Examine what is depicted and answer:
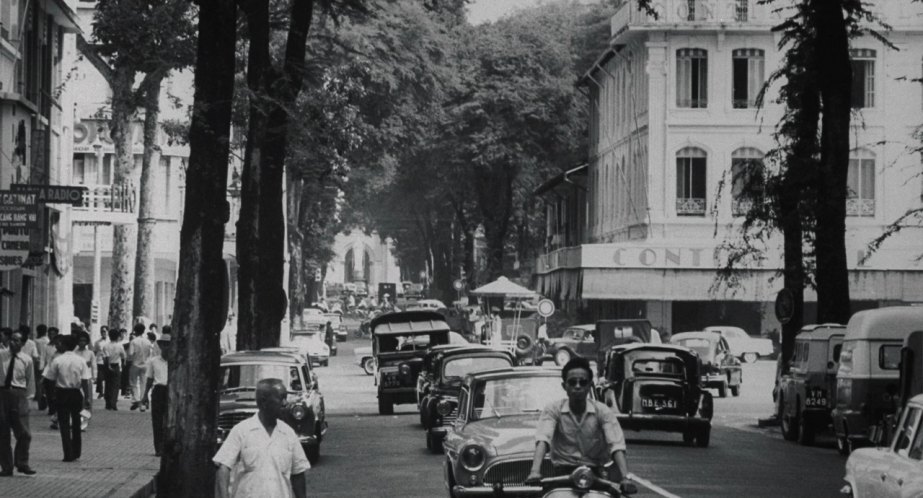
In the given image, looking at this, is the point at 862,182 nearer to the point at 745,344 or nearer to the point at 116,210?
the point at 745,344

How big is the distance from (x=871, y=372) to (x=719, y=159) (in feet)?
124

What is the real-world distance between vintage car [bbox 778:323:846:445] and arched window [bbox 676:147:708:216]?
32549mm

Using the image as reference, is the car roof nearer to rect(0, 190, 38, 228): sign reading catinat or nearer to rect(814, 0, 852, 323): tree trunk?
rect(0, 190, 38, 228): sign reading catinat

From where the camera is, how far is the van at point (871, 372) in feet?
95.0

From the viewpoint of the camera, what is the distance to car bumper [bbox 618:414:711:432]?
3088cm

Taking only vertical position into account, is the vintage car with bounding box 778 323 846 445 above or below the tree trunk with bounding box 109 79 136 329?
below

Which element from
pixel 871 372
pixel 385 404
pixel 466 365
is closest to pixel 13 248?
pixel 466 365

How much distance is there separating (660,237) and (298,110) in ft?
107

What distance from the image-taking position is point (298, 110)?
117ft

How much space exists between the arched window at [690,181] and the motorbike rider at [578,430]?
5460 cm

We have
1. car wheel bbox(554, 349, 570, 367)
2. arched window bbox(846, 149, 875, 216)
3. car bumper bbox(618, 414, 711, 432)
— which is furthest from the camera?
arched window bbox(846, 149, 875, 216)

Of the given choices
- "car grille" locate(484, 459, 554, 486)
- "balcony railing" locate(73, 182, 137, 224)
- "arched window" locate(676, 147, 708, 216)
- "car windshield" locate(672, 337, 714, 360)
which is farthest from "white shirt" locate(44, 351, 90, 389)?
"arched window" locate(676, 147, 708, 216)

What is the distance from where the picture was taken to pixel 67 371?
2491 cm

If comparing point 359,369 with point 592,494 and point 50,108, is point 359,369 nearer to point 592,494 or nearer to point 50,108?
point 50,108
